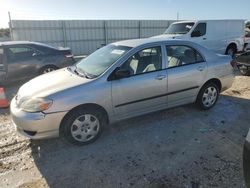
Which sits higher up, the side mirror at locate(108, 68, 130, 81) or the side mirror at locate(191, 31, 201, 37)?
the side mirror at locate(191, 31, 201, 37)

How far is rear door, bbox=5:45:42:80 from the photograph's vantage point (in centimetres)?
711

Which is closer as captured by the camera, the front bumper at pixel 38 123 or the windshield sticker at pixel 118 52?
the front bumper at pixel 38 123

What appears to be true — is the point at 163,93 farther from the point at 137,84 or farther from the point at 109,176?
the point at 109,176

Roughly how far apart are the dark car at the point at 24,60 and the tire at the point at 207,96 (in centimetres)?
463

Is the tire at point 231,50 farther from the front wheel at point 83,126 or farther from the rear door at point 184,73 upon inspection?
the front wheel at point 83,126

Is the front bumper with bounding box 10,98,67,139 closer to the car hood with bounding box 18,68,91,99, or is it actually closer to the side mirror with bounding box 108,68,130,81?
the car hood with bounding box 18,68,91,99

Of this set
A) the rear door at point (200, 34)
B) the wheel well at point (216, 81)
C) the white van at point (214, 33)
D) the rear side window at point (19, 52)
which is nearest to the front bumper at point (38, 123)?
the wheel well at point (216, 81)

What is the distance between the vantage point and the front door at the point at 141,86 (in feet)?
13.1

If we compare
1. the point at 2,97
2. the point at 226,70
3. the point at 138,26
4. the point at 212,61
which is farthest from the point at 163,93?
the point at 138,26

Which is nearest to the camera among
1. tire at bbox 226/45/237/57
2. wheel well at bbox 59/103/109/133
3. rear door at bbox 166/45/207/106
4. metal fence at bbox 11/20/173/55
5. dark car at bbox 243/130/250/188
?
dark car at bbox 243/130/250/188

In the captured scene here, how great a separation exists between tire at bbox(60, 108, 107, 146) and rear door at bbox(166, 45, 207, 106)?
1.46 meters

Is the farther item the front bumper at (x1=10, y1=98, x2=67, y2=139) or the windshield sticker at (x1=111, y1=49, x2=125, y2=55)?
the windshield sticker at (x1=111, y1=49, x2=125, y2=55)

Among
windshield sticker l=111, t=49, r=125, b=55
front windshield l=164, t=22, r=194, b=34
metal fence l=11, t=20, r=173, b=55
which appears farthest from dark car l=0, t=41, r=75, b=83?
metal fence l=11, t=20, r=173, b=55

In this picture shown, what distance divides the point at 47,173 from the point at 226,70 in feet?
13.2
